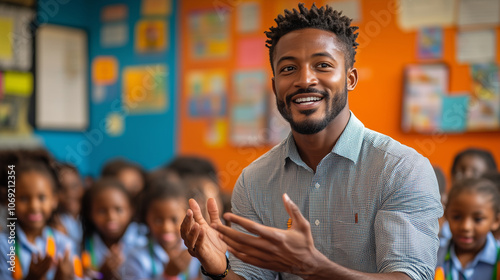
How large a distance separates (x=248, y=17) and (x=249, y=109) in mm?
710

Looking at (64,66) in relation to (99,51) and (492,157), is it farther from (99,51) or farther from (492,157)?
(492,157)

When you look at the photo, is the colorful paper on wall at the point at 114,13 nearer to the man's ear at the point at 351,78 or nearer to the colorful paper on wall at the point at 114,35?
the colorful paper on wall at the point at 114,35

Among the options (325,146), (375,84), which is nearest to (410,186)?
(325,146)

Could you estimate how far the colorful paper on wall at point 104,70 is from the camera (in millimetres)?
5148

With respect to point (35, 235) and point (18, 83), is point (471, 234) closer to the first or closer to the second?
point (35, 235)

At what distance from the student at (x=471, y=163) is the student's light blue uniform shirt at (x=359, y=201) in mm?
2012

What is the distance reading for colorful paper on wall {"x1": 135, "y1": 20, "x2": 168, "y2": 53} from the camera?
191 inches

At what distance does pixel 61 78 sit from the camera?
5195 mm

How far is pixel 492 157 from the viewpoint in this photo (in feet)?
10.6

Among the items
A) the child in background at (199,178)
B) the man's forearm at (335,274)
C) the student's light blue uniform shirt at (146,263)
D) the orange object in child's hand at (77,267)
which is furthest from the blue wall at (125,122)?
the man's forearm at (335,274)

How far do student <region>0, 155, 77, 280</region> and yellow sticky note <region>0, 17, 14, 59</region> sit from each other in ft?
7.71

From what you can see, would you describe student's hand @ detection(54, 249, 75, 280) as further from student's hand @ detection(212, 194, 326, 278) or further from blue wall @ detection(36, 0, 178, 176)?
blue wall @ detection(36, 0, 178, 176)

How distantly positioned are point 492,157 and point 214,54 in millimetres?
2283

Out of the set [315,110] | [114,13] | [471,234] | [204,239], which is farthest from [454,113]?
[114,13]
